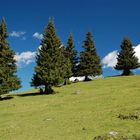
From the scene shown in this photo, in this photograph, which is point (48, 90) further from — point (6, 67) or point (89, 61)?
point (89, 61)

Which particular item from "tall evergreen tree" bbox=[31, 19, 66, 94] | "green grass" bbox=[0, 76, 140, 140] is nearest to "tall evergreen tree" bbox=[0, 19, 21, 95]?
"tall evergreen tree" bbox=[31, 19, 66, 94]

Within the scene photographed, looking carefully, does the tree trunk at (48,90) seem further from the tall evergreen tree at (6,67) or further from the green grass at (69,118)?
the green grass at (69,118)

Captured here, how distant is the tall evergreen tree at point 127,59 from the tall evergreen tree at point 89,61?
8680mm

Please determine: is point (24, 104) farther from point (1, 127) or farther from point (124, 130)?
point (124, 130)

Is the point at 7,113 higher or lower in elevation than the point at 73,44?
lower

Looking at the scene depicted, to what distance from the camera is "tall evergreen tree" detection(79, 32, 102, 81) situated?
9062cm

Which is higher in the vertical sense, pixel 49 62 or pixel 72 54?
pixel 72 54

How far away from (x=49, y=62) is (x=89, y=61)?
22.1 m

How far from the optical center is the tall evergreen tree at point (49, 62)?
69750mm

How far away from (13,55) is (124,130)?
44575mm

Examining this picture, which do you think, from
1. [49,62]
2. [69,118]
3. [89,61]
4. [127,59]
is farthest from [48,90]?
[127,59]

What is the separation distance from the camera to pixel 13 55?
69.1m

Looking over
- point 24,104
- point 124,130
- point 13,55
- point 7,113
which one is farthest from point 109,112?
point 13,55

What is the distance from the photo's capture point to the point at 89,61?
9212 centimetres
